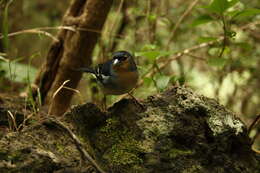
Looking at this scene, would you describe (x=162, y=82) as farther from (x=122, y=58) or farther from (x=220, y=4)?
(x=220, y=4)

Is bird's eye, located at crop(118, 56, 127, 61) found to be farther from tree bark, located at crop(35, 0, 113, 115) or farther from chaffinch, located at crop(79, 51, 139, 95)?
tree bark, located at crop(35, 0, 113, 115)

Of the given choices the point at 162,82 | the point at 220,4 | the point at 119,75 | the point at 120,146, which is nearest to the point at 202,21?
the point at 220,4

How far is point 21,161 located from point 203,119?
4.26 feet

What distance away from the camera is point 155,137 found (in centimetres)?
258

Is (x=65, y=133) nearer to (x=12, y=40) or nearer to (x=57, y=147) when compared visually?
(x=57, y=147)

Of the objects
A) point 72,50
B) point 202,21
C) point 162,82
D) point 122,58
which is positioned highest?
point 202,21

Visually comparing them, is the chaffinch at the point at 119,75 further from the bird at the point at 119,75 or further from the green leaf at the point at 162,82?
the green leaf at the point at 162,82

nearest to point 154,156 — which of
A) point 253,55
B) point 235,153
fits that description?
point 235,153

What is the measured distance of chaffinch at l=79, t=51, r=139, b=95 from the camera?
127 inches

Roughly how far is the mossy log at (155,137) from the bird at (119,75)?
423 millimetres

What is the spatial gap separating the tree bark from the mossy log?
1.71m

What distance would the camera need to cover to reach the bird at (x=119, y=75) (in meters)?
3.22

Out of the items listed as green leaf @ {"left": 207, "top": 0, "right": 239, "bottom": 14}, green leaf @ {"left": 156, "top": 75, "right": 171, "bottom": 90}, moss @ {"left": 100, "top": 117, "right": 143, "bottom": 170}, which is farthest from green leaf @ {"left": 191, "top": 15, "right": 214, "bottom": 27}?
moss @ {"left": 100, "top": 117, "right": 143, "bottom": 170}

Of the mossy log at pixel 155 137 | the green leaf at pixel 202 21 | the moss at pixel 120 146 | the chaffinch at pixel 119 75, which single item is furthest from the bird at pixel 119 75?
the green leaf at pixel 202 21
